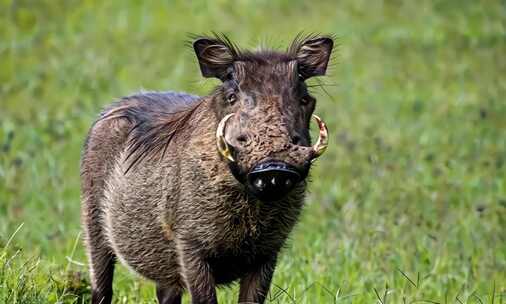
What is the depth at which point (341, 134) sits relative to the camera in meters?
11.0

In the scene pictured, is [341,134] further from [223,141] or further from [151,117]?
[223,141]

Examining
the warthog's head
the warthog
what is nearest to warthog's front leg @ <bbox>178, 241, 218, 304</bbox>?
the warthog

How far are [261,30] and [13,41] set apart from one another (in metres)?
2.89

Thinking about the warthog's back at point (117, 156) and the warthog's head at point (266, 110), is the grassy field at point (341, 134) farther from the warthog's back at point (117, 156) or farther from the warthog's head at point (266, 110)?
the warthog's head at point (266, 110)

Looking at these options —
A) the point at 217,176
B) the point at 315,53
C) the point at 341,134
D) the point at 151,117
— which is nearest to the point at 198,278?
the point at 217,176

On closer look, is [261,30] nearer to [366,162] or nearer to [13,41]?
[13,41]

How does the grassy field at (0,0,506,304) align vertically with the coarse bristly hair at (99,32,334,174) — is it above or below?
below

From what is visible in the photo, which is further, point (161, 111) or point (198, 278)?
point (161, 111)

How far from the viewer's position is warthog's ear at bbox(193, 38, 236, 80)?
5.30 m

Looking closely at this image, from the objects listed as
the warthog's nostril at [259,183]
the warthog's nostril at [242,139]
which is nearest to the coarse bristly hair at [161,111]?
the warthog's nostril at [242,139]

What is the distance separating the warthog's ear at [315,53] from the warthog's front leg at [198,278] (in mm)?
938

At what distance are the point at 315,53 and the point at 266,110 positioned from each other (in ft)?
2.09

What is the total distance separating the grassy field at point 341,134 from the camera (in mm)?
6766

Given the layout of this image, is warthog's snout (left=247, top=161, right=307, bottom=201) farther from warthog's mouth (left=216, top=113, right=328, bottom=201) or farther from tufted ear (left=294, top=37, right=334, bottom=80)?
tufted ear (left=294, top=37, right=334, bottom=80)
